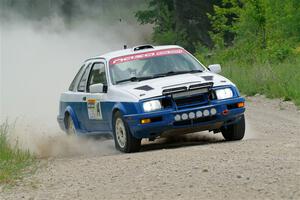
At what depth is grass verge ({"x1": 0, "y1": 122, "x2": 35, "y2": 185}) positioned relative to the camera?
10.0 meters

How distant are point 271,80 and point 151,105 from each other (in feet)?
33.3

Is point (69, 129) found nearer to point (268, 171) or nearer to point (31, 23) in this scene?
point (268, 171)

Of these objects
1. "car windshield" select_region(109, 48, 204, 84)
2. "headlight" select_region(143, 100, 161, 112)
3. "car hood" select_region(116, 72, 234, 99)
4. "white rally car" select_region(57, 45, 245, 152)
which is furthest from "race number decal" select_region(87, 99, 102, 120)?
"headlight" select_region(143, 100, 161, 112)

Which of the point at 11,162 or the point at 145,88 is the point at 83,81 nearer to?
the point at 145,88

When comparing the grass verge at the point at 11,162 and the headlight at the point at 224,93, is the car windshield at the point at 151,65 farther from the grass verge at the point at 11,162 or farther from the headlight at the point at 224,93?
the grass verge at the point at 11,162

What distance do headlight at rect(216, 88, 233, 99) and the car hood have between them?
10 centimetres

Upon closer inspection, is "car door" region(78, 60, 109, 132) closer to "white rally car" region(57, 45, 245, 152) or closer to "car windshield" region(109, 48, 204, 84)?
"white rally car" region(57, 45, 245, 152)

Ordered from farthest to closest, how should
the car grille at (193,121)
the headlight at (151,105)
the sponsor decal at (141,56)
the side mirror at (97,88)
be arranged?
the sponsor decal at (141,56)
the side mirror at (97,88)
the car grille at (193,121)
the headlight at (151,105)

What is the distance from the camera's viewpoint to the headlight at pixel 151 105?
1147cm

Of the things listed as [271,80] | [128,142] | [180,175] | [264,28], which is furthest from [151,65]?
[264,28]

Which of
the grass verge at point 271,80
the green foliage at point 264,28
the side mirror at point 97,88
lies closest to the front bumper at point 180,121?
the side mirror at point 97,88

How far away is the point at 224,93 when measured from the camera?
464 inches

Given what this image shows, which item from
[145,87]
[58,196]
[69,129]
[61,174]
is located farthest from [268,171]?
[69,129]

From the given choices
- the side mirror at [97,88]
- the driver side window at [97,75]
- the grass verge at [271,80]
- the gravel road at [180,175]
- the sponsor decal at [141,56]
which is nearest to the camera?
the gravel road at [180,175]
